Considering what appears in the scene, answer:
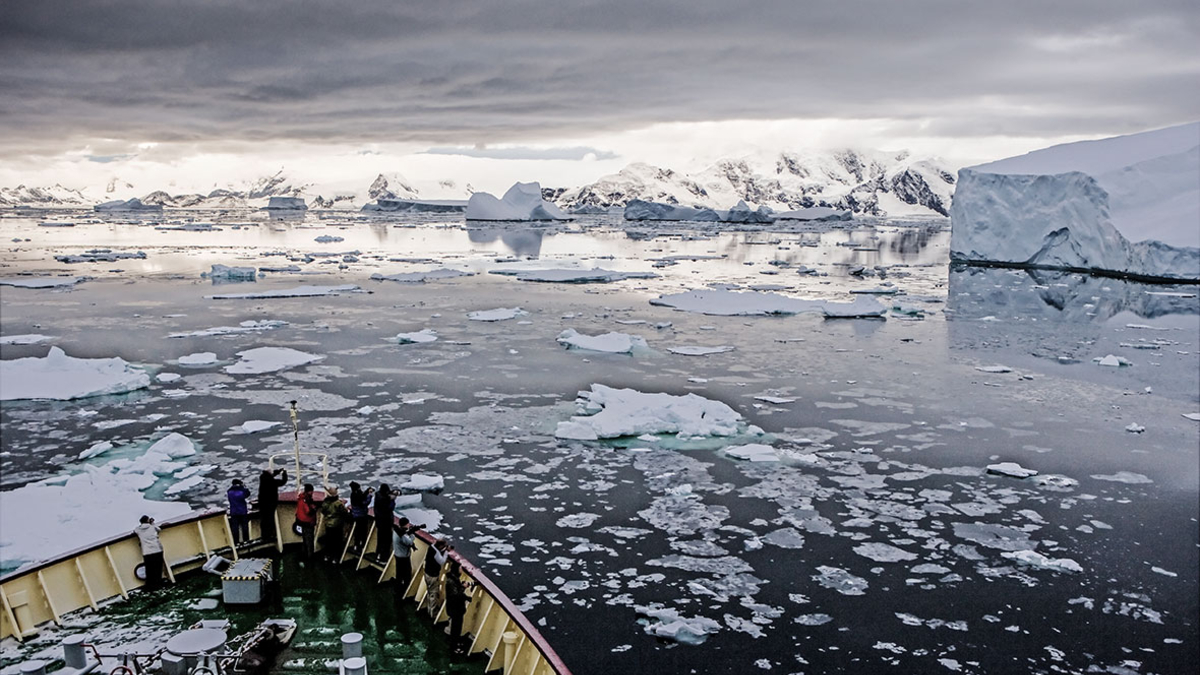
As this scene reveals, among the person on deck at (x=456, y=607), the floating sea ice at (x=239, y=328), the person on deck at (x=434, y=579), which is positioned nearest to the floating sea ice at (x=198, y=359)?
the floating sea ice at (x=239, y=328)

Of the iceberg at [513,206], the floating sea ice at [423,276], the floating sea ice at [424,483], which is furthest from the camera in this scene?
the iceberg at [513,206]

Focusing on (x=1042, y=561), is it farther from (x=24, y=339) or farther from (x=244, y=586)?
(x=24, y=339)

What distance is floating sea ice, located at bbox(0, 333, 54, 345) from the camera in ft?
71.5

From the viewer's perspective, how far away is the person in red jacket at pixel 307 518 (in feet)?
32.2

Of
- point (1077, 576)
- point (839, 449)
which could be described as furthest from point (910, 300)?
point (1077, 576)

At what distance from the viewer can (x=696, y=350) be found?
74.5ft

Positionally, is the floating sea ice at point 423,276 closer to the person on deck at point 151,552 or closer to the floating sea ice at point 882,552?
the person on deck at point 151,552

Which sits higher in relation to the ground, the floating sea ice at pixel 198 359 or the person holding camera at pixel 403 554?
the floating sea ice at pixel 198 359

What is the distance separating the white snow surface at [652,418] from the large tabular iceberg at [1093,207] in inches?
1274

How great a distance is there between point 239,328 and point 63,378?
313 inches

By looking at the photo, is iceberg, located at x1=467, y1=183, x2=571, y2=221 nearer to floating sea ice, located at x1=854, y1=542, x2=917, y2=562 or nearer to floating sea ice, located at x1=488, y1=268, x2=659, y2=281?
floating sea ice, located at x1=488, y1=268, x2=659, y2=281

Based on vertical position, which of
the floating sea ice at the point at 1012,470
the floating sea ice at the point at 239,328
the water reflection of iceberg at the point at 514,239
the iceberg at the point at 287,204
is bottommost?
the floating sea ice at the point at 1012,470

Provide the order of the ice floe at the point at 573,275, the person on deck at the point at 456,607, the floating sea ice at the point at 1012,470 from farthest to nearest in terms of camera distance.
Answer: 1. the ice floe at the point at 573,275
2. the floating sea ice at the point at 1012,470
3. the person on deck at the point at 456,607

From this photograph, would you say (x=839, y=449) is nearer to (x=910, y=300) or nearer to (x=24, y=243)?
(x=910, y=300)
